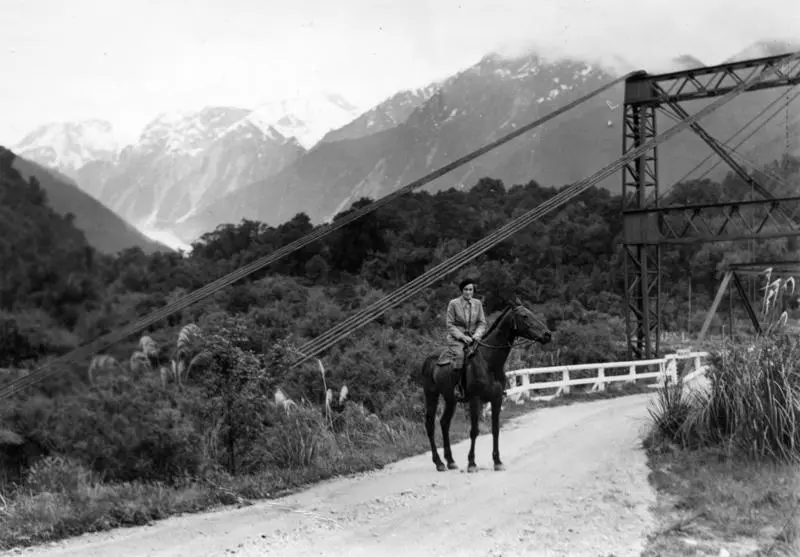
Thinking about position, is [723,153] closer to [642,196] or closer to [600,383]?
[642,196]

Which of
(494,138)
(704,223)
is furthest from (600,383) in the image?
(494,138)

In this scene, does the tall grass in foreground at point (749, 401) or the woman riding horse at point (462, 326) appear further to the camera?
the tall grass in foreground at point (749, 401)

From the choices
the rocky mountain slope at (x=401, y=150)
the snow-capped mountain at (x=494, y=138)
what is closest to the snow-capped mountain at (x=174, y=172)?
the rocky mountain slope at (x=401, y=150)

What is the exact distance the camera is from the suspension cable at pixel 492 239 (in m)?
13.0

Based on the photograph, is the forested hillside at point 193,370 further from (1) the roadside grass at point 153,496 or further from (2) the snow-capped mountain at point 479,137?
(2) the snow-capped mountain at point 479,137

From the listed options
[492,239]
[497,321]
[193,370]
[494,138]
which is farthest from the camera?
[494,138]

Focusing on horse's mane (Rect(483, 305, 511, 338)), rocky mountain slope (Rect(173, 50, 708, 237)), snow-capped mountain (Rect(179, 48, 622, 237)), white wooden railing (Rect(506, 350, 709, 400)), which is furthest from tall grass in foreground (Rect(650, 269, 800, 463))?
rocky mountain slope (Rect(173, 50, 708, 237))

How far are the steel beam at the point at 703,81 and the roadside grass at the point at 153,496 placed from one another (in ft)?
47.6

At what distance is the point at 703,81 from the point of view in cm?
2317

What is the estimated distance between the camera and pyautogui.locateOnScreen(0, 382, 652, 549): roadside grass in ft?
24.6

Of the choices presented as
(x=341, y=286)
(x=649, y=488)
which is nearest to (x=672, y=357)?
(x=649, y=488)

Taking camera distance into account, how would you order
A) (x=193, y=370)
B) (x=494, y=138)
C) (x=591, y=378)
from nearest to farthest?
(x=193, y=370) < (x=591, y=378) < (x=494, y=138)

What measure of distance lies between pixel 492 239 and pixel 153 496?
10903 millimetres

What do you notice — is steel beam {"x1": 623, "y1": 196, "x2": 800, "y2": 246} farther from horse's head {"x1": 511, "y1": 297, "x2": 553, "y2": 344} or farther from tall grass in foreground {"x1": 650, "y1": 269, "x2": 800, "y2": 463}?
horse's head {"x1": 511, "y1": 297, "x2": 553, "y2": 344}
